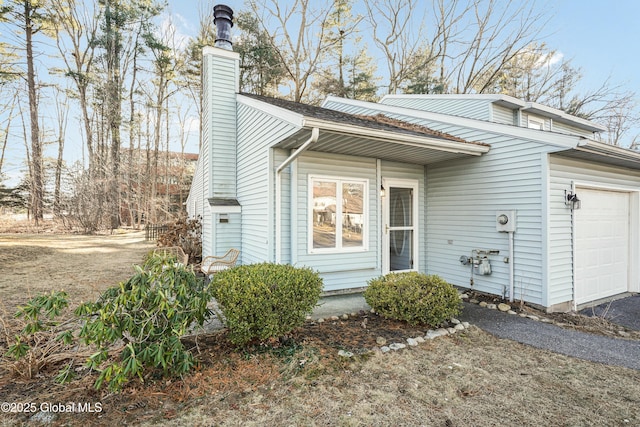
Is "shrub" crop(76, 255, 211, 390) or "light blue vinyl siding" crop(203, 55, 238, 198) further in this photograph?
"light blue vinyl siding" crop(203, 55, 238, 198)

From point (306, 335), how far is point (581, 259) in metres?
5.06

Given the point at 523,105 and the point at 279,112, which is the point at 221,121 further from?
the point at 523,105

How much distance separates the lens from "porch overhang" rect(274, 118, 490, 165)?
4.13 m

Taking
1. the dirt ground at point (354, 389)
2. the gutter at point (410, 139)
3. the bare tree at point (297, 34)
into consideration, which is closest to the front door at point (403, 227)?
the gutter at point (410, 139)

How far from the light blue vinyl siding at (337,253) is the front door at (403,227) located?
621mm

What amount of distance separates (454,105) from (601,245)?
5327mm

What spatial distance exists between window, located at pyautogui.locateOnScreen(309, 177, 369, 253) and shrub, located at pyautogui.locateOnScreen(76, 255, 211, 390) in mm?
2706

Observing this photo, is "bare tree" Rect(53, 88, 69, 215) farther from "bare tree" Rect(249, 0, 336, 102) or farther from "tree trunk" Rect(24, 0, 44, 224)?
"bare tree" Rect(249, 0, 336, 102)

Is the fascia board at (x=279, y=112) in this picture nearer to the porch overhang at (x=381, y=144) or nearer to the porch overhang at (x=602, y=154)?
the porch overhang at (x=381, y=144)

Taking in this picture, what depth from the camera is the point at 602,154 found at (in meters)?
4.78

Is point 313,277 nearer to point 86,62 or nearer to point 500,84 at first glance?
point 500,84

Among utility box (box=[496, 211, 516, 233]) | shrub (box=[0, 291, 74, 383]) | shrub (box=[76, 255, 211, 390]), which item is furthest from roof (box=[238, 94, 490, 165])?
shrub (box=[0, 291, 74, 383])

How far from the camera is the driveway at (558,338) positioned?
330 cm

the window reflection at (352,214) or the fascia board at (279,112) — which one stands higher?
the fascia board at (279,112)
